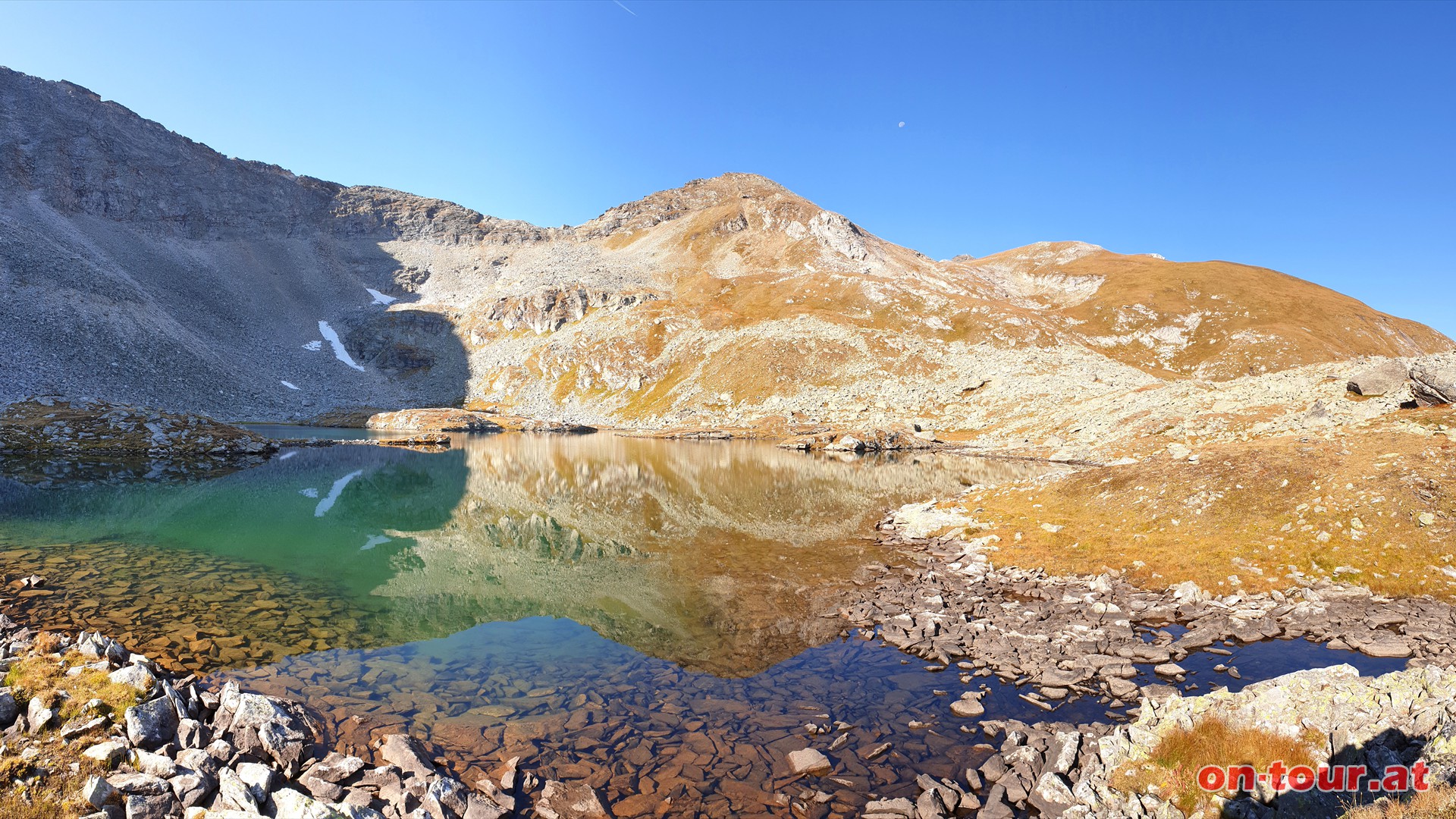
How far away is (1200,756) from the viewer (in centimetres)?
920

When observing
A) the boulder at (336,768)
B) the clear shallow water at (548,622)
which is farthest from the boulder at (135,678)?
the boulder at (336,768)

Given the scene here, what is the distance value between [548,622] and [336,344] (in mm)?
187630

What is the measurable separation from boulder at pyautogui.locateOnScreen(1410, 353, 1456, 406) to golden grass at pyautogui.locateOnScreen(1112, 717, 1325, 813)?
37074 millimetres

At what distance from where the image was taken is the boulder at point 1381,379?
136 feet

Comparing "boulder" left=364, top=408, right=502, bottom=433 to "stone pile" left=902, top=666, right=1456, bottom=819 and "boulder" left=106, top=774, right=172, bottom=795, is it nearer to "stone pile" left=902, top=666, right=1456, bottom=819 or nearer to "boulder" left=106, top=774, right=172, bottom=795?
"boulder" left=106, top=774, right=172, bottom=795

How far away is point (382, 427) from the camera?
388 ft

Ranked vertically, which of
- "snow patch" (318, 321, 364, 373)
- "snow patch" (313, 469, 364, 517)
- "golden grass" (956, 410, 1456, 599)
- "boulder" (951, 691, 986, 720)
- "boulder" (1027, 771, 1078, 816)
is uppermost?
"snow patch" (318, 321, 364, 373)

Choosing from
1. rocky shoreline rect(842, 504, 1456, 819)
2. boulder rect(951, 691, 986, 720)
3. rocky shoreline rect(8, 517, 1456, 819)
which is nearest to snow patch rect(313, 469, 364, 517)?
rocky shoreline rect(8, 517, 1456, 819)

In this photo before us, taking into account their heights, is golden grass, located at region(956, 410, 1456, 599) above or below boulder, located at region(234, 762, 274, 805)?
above

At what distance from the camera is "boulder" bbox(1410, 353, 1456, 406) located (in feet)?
104

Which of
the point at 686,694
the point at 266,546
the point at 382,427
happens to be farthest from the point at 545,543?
the point at 382,427

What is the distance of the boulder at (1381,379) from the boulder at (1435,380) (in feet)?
22.3

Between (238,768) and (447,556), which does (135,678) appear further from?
(447,556)

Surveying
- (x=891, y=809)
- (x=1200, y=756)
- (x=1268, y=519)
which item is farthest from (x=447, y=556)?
(x=1268, y=519)
